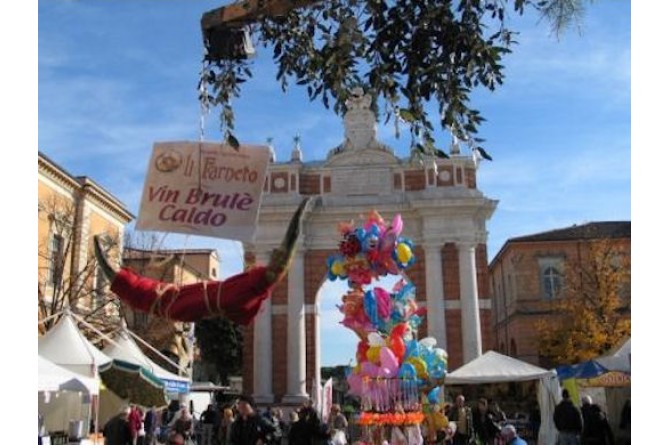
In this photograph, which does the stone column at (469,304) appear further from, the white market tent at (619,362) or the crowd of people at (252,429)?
the crowd of people at (252,429)

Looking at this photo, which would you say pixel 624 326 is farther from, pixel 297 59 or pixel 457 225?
pixel 297 59

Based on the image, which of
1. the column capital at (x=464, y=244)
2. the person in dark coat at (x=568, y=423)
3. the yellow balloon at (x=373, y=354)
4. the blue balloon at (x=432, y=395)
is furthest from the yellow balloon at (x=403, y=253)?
the column capital at (x=464, y=244)

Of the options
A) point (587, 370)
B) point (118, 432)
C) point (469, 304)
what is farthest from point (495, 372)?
point (118, 432)

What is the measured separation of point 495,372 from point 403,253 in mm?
7161

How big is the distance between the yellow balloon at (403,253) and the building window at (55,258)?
17.5 m

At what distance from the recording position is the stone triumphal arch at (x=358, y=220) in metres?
26.9

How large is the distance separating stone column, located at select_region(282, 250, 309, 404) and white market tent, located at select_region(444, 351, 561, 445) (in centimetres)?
973

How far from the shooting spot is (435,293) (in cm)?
2716

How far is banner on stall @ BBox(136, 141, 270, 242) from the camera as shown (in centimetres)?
387

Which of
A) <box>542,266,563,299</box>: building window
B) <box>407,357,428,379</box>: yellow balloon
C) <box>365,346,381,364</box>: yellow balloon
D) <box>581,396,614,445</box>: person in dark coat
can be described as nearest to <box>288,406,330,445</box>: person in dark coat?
<box>365,346,381,364</box>: yellow balloon

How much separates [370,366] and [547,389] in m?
6.89

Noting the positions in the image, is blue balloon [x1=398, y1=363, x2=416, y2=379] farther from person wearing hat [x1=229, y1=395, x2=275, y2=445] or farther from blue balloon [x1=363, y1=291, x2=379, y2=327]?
person wearing hat [x1=229, y1=395, x2=275, y2=445]

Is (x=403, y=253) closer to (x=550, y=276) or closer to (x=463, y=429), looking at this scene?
(x=463, y=429)

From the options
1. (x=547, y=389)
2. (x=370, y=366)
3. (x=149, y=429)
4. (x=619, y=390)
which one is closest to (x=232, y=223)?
(x=370, y=366)
